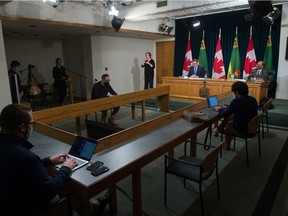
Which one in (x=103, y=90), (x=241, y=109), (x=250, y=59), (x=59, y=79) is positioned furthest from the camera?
(x=250, y=59)

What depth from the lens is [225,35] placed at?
7.68 m

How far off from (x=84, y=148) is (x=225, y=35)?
7279 mm

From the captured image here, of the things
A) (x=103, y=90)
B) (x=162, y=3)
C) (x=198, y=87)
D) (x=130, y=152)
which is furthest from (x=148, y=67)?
(x=130, y=152)

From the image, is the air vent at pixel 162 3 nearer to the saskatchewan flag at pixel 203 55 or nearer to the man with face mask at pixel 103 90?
the saskatchewan flag at pixel 203 55

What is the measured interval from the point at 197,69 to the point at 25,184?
6.57 meters

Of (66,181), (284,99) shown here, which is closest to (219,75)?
(284,99)

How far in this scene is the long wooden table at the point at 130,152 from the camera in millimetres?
1406

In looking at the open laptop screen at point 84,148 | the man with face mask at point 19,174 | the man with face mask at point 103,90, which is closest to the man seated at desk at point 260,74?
the man with face mask at point 103,90

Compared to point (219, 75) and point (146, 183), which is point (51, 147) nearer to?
point (146, 183)

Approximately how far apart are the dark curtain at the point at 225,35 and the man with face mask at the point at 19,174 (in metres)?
7.46

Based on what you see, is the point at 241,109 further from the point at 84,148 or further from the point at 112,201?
the point at 84,148

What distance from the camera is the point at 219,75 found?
7.89 metres

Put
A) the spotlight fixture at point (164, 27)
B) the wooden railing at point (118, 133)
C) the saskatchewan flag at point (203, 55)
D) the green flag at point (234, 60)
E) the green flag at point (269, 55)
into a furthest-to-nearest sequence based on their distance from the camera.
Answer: the saskatchewan flag at point (203, 55)
the spotlight fixture at point (164, 27)
the green flag at point (234, 60)
the green flag at point (269, 55)
the wooden railing at point (118, 133)

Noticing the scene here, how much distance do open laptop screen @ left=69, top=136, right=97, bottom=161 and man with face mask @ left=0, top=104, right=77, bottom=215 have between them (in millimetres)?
361
